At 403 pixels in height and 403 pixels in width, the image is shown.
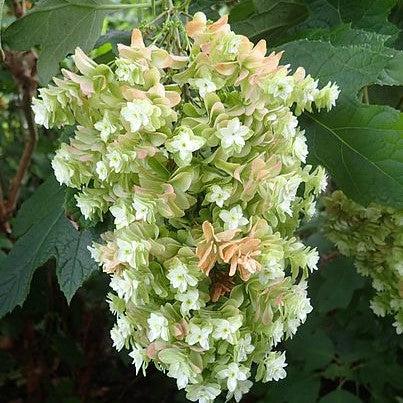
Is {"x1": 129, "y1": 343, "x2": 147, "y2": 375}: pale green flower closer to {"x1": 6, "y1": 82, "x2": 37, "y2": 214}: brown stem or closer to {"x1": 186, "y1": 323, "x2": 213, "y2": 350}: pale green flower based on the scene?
{"x1": 186, "y1": 323, "x2": 213, "y2": 350}: pale green flower

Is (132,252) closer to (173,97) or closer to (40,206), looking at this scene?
(173,97)

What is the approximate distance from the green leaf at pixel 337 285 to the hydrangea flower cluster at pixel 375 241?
20.2 inches

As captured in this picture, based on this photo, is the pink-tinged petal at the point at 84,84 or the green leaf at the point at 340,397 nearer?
the pink-tinged petal at the point at 84,84

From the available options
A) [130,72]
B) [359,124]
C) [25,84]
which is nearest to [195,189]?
[130,72]

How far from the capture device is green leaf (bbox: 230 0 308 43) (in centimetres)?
108

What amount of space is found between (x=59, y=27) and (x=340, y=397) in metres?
1.21

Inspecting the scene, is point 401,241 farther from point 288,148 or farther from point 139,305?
point 139,305

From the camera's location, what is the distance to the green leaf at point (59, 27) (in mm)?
1031

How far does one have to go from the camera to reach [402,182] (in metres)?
0.92

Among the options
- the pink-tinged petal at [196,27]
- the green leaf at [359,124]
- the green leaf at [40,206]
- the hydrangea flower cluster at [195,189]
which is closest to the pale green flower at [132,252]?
the hydrangea flower cluster at [195,189]

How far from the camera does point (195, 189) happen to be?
2.43ft

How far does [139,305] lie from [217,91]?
0.76ft

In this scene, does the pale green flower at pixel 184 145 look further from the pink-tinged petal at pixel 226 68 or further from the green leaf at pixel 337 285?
the green leaf at pixel 337 285

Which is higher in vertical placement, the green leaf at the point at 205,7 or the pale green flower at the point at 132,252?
the pale green flower at the point at 132,252
